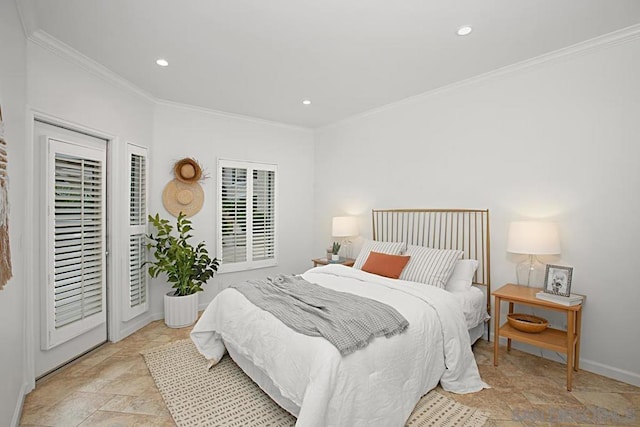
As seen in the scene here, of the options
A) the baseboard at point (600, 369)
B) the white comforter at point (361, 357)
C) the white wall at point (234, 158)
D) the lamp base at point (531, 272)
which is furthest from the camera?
the white wall at point (234, 158)

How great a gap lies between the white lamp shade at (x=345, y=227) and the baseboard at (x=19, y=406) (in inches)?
135

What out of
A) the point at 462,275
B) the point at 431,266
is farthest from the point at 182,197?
the point at 462,275

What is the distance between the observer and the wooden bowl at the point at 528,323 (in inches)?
107

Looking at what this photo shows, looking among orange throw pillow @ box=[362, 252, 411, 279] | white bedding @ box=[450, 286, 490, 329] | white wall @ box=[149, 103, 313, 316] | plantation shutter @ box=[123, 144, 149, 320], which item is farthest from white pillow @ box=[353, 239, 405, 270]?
plantation shutter @ box=[123, 144, 149, 320]

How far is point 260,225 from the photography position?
5039mm

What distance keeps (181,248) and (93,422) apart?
1922 millimetres

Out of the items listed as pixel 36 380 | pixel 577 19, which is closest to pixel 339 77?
pixel 577 19

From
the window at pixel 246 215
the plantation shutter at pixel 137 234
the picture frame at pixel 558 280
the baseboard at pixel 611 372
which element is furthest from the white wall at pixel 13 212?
the baseboard at pixel 611 372

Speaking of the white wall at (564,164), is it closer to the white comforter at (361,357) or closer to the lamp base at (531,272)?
the lamp base at (531,272)

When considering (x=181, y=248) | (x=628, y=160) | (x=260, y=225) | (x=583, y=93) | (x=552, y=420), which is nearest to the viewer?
(x=552, y=420)

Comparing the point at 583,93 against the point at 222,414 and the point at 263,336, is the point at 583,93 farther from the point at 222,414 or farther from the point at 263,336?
the point at 222,414

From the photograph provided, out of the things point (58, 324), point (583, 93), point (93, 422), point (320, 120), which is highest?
point (320, 120)

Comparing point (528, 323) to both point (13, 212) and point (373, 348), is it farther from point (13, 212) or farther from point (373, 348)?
point (13, 212)

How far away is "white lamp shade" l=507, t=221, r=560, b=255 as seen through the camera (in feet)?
9.02
